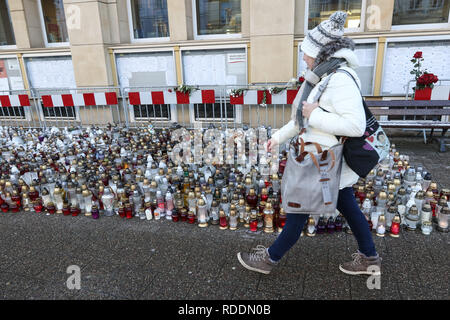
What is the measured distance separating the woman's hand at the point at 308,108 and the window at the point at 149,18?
7.62m

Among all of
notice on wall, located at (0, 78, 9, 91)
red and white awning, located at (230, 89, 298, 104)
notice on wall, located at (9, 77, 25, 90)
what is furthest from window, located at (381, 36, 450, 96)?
notice on wall, located at (0, 78, 9, 91)

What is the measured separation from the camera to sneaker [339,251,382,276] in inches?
99.3

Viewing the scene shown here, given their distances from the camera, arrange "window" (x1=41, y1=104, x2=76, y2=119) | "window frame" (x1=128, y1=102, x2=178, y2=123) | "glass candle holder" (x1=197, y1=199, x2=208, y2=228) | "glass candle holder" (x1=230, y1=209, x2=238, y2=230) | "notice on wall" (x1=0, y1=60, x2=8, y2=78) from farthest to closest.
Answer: "notice on wall" (x1=0, y1=60, x2=8, y2=78)
"window" (x1=41, y1=104, x2=76, y2=119)
"window frame" (x1=128, y1=102, x2=178, y2=123)
"glass candle holder" (x1=197, y1=199, x2=208, y2=228)
"glass candle holder" (x1=230, y1=209, x2=238, y2=230)

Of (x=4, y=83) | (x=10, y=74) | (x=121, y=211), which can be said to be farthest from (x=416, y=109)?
(x=4, y=83)

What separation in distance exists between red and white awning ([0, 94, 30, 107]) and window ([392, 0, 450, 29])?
9448 mm

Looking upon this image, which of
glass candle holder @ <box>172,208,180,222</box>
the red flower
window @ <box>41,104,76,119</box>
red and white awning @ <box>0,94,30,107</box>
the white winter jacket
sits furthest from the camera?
window @ <box>41,104,76,119</box>

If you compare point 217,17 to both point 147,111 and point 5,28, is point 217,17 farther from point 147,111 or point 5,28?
→ point 5,28

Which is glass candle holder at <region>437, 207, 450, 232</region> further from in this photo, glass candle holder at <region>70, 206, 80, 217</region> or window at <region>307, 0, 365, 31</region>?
window at <region>307, 0, 365, 31</region>

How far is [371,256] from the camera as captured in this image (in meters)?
2.52

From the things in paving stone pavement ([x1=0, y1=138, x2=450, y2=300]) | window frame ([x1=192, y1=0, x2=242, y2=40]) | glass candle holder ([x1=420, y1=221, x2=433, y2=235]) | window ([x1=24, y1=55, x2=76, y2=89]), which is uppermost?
window frame ([x1=192, y1=0, x2=242, y2=40])

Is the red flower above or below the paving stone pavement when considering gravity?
above

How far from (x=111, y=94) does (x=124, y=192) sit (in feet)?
16.0

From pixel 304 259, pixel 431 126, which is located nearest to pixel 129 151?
pixel 304 259

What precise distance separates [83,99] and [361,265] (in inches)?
299
